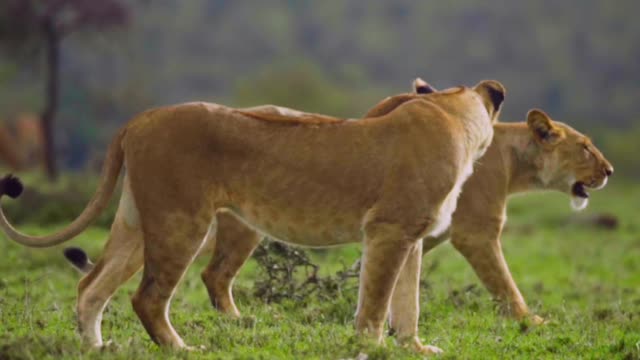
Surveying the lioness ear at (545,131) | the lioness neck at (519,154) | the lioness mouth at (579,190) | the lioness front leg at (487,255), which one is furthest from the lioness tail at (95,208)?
the lioness mouth at (579,190)

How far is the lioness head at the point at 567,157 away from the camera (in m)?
8.70

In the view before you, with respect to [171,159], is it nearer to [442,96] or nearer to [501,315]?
[442,96]

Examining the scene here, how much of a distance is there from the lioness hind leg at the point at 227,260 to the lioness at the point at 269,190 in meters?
1.64

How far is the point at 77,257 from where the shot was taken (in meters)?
7.04

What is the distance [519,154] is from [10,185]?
3783 millimetres

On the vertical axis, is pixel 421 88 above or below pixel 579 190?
above

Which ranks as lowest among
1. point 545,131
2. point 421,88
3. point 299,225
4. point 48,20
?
point 48,20

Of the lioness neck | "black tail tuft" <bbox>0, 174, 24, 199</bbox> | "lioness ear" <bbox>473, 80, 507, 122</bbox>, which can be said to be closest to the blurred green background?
the lioness neck

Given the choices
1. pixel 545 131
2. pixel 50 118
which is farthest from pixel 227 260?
pixel 50 118

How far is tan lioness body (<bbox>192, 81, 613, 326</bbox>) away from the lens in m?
8.03

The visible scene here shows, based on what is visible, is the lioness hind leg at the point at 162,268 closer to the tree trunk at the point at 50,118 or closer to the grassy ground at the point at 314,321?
the grassy ground at the point at 314,321

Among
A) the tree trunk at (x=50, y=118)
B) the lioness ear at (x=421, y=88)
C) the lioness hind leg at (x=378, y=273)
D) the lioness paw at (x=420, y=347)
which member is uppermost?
the lioness ear at (x=421, y=88)

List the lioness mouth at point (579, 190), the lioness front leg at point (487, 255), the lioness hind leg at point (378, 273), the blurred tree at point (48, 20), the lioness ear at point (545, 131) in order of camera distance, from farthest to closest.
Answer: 1. the blurred tree at point (48, 20)
2. the lioness mouth at point (579, 190)
3. the lioness ear at point (545, 131)
4. the lioness front leg at point (487, 255)
5. the lioness hind leg at point (378, 273)

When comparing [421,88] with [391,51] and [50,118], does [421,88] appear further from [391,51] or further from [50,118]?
[391,51]
